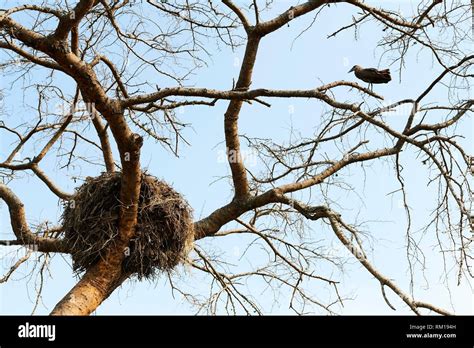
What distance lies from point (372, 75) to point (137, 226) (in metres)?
2.47

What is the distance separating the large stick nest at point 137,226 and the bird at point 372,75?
6.59 feet

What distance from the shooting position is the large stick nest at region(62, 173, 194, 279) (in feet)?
16.7

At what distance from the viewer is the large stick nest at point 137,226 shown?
201 inches

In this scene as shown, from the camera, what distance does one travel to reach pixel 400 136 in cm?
457

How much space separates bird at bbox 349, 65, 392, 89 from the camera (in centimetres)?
499

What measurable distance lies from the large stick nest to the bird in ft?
6.59

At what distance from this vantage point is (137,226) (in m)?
5.18

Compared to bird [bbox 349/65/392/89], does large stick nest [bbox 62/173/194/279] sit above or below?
below

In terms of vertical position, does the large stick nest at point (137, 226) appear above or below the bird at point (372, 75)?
below
